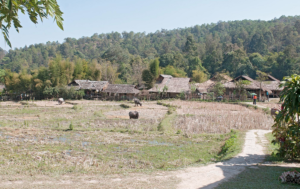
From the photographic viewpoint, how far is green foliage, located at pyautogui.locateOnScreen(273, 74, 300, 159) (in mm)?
5883

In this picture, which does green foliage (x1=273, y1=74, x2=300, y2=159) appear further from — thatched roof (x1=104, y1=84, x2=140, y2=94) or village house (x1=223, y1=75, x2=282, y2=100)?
thatched roof (x1=104, y1=84, x2=140, y2=94)

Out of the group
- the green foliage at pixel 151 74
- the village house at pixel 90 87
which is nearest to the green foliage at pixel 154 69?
the green foliage at pixel 151 74

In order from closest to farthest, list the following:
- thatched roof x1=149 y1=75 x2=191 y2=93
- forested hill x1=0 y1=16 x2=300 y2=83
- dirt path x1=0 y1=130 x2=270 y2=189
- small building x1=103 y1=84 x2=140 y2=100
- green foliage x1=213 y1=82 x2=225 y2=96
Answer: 1. dirt path x1=0 y1=130 x2=270 y2=189
2. green foliage x1=213 y1=82 x2=225 y2=96
3. small building x1=103 y1=84 x2=140 y2=100
4. thatched roof x1=149 y1=75 x2=191 y2=93
5. forested hill x1=0 y1=16 x2=300 y2=83

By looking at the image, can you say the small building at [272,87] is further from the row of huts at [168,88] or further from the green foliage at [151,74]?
the green foliage at [151,74]

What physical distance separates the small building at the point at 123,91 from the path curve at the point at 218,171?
83.2 ft

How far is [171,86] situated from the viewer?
3575 centimetres

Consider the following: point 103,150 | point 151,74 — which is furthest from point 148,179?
point 151,74

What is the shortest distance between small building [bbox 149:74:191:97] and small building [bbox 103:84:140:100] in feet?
10.4

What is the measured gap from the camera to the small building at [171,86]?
1359 inches

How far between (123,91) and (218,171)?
27.6 meters

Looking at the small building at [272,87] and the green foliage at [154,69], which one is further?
the green foliage at [154,69]

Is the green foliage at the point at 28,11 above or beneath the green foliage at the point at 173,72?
beneath

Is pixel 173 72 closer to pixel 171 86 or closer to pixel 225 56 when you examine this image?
pixel 171 86

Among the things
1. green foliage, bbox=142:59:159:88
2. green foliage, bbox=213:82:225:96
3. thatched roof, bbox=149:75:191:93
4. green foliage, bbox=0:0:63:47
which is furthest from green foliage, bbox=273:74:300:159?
green foliage, bbox=142:59:159:88
